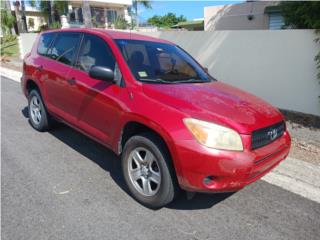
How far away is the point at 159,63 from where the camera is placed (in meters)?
Result: 4.10

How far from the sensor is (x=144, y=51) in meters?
4.14

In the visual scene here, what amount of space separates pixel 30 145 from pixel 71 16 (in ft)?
114

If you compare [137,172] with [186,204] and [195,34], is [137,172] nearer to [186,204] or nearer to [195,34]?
[186,204]

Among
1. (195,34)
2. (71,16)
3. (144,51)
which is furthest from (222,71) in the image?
(71,16)

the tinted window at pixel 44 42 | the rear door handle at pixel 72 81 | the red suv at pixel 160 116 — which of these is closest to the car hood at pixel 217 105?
the red suv at pixel 160 116

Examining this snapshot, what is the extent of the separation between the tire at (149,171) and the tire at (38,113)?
2.43 metres

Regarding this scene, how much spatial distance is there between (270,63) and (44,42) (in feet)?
15.3

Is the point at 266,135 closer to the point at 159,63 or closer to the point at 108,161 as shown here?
the point at 159,63

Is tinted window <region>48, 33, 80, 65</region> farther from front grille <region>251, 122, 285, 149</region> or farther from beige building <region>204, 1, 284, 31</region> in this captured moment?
beige building <region>204, 1, 284, 31</region>

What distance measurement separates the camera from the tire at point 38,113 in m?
5.38

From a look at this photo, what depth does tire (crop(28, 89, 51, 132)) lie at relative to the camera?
538 cm

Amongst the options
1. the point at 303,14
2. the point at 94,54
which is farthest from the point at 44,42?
the point at 303,14

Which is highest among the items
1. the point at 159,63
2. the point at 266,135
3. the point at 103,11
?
the point at 103,11

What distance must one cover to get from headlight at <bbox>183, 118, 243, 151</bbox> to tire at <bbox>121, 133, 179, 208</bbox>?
398mm
